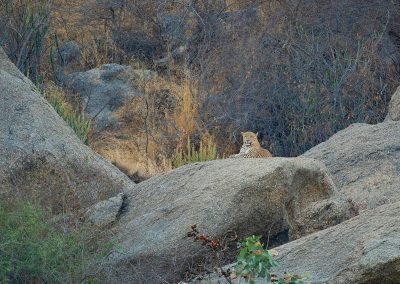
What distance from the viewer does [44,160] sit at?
784 cm

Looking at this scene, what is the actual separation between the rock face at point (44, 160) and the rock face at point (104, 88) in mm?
5150

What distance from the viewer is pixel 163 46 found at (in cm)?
1652

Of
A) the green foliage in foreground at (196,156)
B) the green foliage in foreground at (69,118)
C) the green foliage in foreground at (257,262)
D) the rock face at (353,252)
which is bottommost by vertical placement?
the green foliage in foreground at (196,156)

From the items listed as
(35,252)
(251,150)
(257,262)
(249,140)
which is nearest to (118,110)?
(249,140)

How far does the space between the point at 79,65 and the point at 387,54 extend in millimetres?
4465

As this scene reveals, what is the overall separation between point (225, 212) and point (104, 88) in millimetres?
8211

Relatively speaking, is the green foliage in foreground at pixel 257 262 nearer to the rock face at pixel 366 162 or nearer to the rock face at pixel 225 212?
the rock face at pixel 225 212

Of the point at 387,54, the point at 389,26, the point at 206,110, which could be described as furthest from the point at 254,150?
the point at 389,26

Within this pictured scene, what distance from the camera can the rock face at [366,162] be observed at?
23.4 ft

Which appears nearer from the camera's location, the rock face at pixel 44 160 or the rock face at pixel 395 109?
the rock face at pixel 44 160

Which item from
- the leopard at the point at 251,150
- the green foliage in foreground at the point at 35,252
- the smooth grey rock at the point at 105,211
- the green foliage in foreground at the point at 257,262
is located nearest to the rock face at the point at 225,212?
the smooth grey rock at the point at 105,211

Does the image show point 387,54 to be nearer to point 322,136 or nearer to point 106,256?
point 322,136

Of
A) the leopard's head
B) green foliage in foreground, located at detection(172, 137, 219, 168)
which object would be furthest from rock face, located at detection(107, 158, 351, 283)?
green foliage in foreground, located at detection(172, 137, 219, 168)

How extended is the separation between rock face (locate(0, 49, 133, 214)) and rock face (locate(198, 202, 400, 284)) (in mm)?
2007
